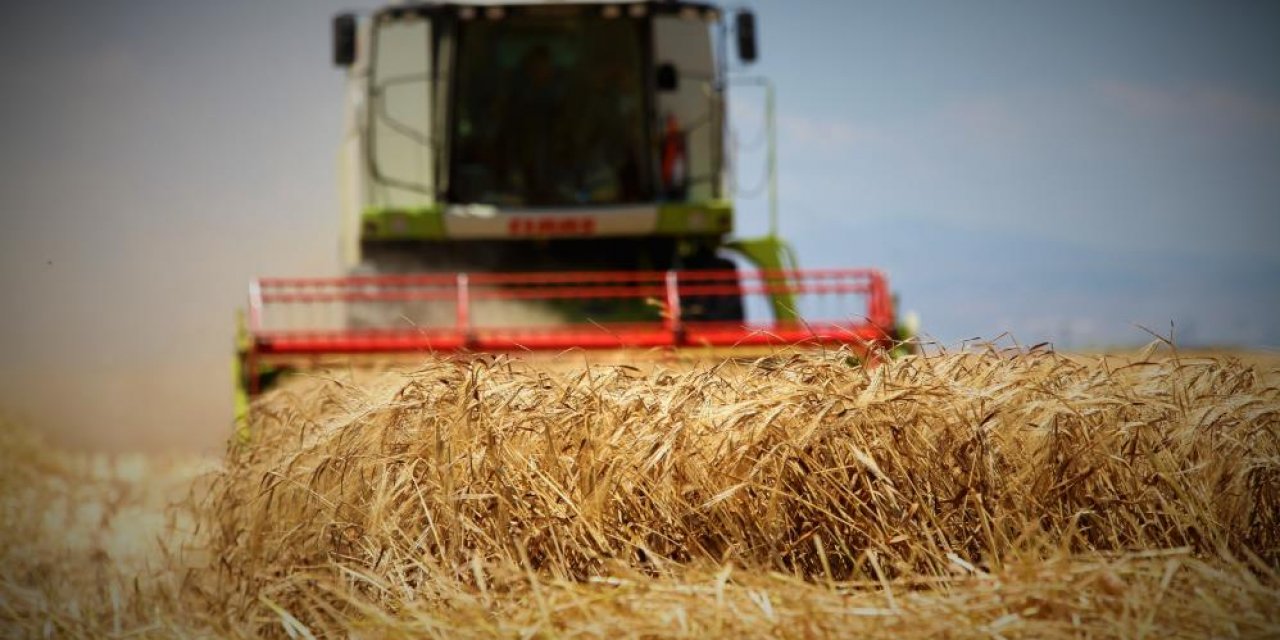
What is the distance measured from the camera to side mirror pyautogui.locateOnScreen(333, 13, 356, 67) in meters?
9.42

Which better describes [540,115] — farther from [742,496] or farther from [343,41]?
[742,496]

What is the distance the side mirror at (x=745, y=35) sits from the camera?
9680 mm

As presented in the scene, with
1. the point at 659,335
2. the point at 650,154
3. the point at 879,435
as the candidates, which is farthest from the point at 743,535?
the point at 650,154

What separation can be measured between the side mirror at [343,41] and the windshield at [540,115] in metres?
0.67

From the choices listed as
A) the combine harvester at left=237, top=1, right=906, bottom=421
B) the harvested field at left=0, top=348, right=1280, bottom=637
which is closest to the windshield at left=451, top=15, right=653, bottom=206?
the combine harvester at left=237, top=1, right=906, bottom=421

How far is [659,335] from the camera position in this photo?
727 centimetres

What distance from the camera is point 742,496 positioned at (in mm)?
3529

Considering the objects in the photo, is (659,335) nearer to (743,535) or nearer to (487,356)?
(487,356)

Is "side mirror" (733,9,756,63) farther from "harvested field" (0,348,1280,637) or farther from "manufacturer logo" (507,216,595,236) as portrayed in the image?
"harvested field" (0,348,1280,637)

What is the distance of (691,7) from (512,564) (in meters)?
6.91

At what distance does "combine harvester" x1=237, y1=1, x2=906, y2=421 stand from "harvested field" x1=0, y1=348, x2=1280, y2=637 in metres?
4.90

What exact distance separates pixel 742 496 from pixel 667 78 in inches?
262

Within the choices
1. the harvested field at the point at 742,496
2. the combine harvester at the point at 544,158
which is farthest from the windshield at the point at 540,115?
the harvested field at the point at 742,496

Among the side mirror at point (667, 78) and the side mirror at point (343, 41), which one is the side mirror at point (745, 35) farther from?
the side mirror at point (343, 41)
